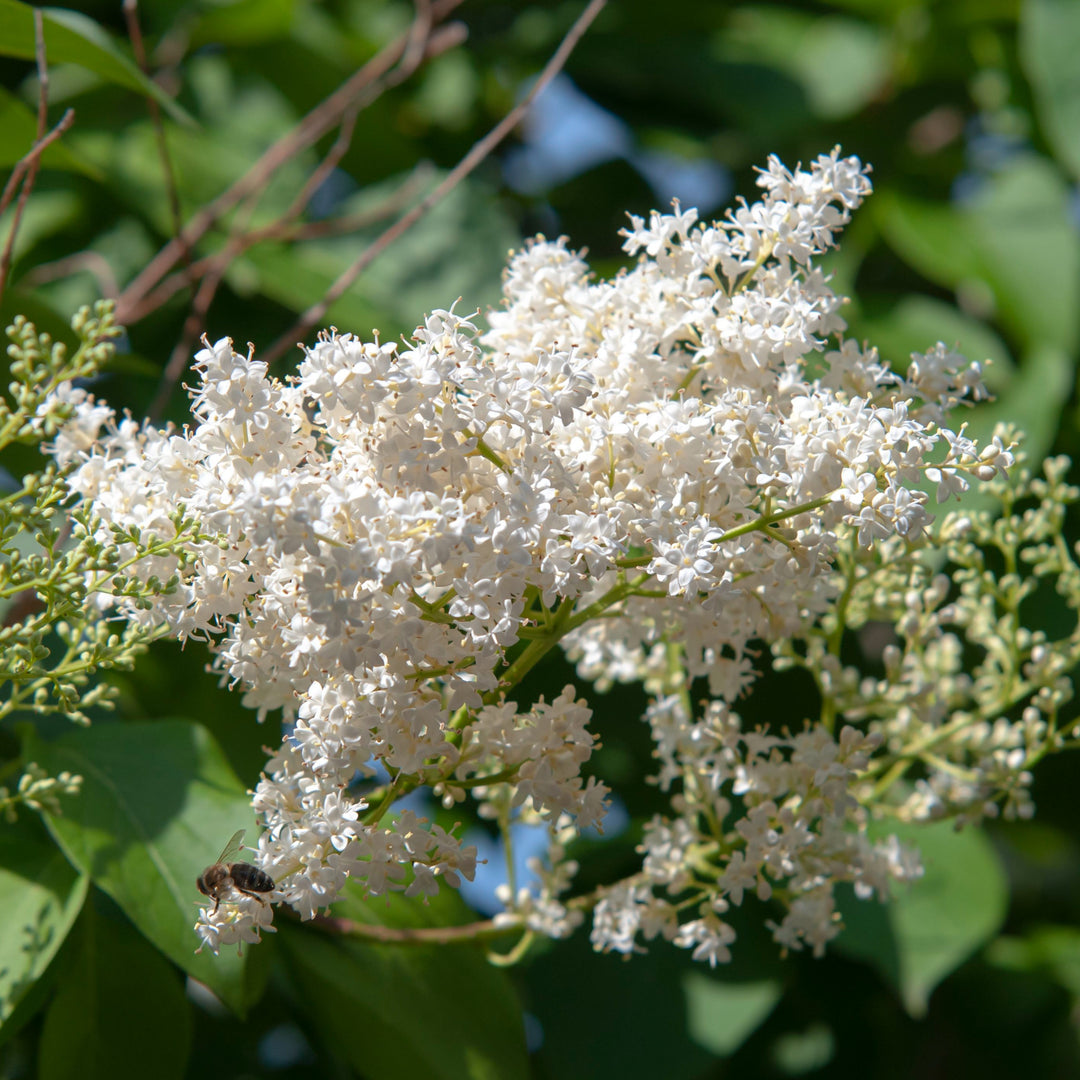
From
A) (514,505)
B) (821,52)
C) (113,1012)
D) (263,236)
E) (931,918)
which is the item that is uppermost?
(821,52)

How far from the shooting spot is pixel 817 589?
1013mm

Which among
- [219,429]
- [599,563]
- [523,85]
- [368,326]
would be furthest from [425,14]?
[599,563]

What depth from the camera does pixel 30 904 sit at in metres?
1.06

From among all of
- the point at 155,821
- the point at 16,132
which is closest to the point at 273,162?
the point at 16,132

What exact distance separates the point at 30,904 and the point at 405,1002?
0.40 m

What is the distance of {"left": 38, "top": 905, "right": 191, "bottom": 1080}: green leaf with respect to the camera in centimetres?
112

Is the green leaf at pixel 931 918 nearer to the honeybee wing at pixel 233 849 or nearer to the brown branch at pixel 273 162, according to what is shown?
the honeybee wing at pixel 233 849

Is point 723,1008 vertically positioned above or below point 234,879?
below

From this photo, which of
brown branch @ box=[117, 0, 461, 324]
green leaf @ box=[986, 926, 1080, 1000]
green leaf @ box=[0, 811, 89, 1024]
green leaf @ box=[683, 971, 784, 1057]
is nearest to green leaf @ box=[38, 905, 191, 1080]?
green leaf @ box=[0, 811, 89, 1024]

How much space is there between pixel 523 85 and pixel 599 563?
6.48 ft

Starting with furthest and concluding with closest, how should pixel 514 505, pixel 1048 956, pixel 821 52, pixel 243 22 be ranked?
1. pixel 821 52
2. pixel 243 22
3. pixel 1048 956
4. pixel 514 505

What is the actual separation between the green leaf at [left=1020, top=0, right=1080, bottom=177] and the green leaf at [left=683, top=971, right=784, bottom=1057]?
64.5 inches

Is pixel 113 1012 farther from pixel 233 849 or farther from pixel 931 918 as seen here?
pixel 931 918

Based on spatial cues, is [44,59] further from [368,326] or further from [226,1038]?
[226,1038]
